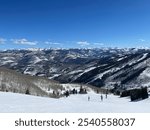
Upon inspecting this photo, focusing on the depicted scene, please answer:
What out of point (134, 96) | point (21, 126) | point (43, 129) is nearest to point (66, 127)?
point (43, 129)

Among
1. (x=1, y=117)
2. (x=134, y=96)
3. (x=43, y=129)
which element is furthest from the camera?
(x=134, y=96)

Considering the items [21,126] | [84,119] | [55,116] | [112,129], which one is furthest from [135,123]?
[21,126]

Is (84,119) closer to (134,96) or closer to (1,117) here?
(1,117)

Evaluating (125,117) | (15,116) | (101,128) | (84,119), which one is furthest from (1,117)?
(125,117)

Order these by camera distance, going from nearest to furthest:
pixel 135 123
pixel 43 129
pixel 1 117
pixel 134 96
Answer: pixel 43 129
pixel 135 123
pixel 1 117
pixel 134 96

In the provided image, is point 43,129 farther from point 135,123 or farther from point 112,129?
point 135,123

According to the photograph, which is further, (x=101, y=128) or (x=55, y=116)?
(x=55, y=116)

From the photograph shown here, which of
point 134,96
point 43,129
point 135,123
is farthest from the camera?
point 134,96

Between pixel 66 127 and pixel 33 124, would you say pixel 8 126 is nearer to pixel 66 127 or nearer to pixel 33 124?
pixel 33 124

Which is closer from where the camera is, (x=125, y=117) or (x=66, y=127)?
(x=66, y=127)
